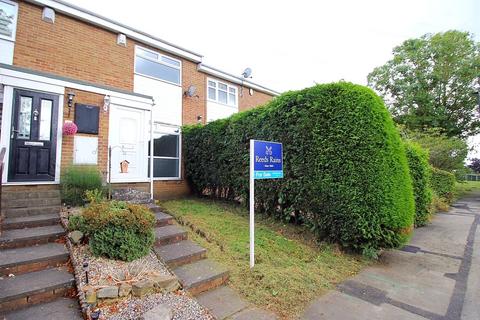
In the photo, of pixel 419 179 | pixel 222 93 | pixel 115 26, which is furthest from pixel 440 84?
pixel 115 26

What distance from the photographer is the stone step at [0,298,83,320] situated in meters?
2.64

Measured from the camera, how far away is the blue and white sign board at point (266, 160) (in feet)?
14.3

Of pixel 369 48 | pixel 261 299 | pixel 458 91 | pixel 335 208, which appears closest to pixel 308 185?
pixel 335 208

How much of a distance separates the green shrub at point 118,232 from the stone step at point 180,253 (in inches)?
12.5

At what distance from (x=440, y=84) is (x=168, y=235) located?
22.2m

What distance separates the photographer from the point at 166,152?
9.87 meters

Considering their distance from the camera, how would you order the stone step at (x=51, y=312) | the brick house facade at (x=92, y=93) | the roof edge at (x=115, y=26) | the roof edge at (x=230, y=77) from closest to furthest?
1. the stone step at (x=51, y=312)
2. the brick house facade at (x=92, y=93)
3. the roof edge at (x=115, y=26)
4. the roof edge at (x=230, y=77)

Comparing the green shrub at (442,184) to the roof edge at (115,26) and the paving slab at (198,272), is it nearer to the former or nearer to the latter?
the roof edge at (115,26)

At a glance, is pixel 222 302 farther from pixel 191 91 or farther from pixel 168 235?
pixel 191 91

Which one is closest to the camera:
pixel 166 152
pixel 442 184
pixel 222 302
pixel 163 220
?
pixel 222 302

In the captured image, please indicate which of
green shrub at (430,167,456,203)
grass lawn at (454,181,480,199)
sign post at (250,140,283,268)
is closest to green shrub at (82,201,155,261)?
sign post at (250,140,283,268)

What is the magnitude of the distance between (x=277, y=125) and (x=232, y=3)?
4.86 meters

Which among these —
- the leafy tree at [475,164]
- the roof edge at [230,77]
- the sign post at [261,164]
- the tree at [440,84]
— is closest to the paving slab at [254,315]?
the sign post at [261,164]

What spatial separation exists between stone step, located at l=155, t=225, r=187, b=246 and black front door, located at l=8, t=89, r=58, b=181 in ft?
11.1
